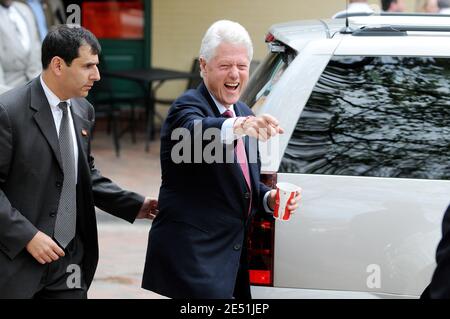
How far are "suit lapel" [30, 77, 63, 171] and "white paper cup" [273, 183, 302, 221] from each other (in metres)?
0.85

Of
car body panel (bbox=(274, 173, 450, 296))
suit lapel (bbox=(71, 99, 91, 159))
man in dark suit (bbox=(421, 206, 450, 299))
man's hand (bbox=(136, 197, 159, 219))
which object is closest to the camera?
man in dark suit (bbox=(421, 206, 450, 299))

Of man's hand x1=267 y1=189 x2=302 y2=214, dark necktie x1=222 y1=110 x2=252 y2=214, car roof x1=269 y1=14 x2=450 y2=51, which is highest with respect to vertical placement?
car roof x1=269 y1=14 x2=450 y2=51

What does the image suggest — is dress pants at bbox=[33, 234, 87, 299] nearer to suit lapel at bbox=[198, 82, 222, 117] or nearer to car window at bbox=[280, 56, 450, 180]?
suit lapel at bbox=[198, 82, 222, 117]

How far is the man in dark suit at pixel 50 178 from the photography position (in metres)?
3.45

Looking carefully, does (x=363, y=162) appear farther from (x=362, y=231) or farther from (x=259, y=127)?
(x=259, y=127)

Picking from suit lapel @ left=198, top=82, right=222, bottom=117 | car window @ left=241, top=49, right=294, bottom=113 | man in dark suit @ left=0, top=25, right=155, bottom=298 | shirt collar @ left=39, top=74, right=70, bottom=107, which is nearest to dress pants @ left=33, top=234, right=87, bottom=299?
man in dark suit @ left=0, top=25, right=155, bottom=298

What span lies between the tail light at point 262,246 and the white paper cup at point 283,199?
283 millimetres

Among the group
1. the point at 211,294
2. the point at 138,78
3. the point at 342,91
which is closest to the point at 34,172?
the point at 211,294

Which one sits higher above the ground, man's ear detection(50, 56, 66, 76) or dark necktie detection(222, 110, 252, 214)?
man's ear detection(50, 56, 66, 76)

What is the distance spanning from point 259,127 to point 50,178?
2.96 ft

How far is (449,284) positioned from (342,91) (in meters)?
1.43

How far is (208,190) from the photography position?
138 inches

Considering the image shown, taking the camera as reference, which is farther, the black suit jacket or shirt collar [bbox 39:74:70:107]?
shirt collar [bbox 39:74:70:107]

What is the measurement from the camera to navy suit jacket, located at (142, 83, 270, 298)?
350 centimetres
